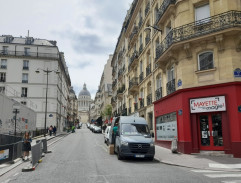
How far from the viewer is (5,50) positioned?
48781 millimetres

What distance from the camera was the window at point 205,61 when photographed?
15312mm

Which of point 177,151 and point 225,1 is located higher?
point 225,1

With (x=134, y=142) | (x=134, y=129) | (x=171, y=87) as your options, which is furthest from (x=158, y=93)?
(x=134, y=142)

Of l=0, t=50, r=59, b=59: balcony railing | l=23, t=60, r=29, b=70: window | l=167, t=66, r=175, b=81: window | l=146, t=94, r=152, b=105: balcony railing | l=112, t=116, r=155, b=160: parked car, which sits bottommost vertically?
l=112, t=116, r=155, b=160: parked car

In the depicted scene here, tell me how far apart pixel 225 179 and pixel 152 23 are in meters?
18.2

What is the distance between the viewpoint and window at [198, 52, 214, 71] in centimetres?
1531

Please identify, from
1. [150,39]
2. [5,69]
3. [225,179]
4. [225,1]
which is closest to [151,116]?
[150,39]

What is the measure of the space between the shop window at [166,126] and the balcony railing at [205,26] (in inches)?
208

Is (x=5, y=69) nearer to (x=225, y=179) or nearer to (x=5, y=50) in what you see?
(x=5, y=50)

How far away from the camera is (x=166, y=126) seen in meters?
19.1

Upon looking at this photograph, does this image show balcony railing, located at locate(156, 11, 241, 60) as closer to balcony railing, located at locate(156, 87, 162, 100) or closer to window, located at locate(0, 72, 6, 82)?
balcony railing, located at locate(156, 87, 162, 100)

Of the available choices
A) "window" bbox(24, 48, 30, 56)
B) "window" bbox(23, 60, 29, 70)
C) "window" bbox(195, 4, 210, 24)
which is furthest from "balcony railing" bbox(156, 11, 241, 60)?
"window" bbox(24, 48, 30, 56)

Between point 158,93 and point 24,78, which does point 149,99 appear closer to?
point 158,93

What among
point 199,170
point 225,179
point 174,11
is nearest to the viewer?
point 225,179
